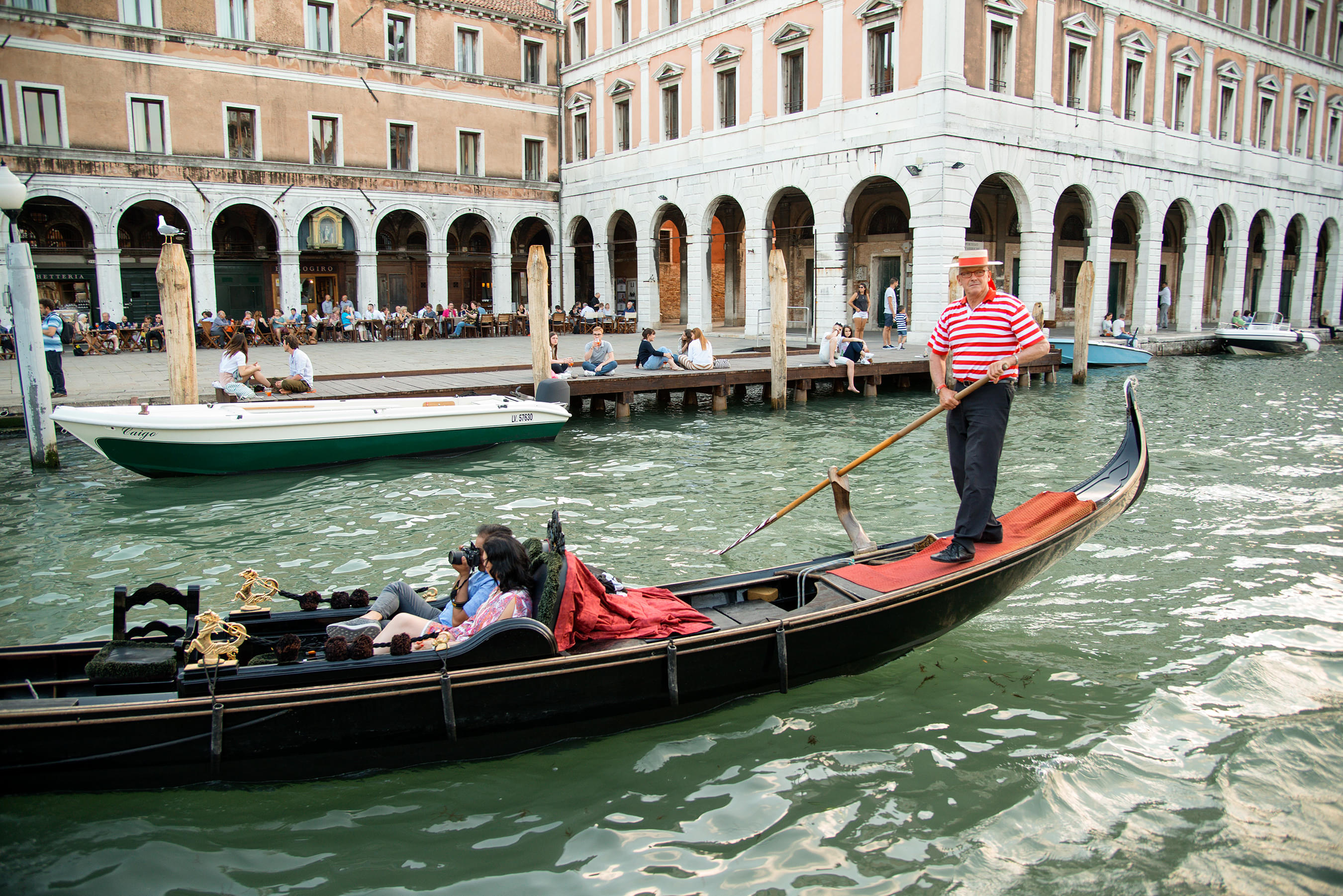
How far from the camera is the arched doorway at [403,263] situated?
26672 mm

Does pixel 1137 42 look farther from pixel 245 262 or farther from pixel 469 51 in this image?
pixel 245 262

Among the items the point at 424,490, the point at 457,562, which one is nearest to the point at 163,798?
the point at 457,562

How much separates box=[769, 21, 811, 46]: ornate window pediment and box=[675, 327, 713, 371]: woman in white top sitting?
358 inches

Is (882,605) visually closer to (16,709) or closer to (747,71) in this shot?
(16,709)

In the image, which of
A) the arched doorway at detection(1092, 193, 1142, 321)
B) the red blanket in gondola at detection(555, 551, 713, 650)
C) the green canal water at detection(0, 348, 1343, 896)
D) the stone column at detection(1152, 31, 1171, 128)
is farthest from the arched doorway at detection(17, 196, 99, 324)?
the arched doorway at detection(1092, 193, 1142, 321)

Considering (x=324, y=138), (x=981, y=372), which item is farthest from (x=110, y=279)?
(x=981, y=372)

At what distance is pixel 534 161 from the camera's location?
90.7ft

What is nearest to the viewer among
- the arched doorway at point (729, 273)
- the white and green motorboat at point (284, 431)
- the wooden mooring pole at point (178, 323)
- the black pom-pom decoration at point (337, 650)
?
the black pom-pom decoration at point (337, 650)

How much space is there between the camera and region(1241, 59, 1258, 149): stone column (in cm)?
2480

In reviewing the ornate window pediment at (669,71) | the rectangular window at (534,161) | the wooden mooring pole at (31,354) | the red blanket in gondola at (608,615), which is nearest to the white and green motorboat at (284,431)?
the wooden mooring pole at (31,354)

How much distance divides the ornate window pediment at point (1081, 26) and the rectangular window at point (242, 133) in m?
18.5

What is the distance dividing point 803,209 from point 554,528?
75.3ft

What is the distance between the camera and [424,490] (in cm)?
860

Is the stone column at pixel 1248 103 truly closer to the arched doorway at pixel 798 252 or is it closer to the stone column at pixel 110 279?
the arched doorway at pixel 798 252
